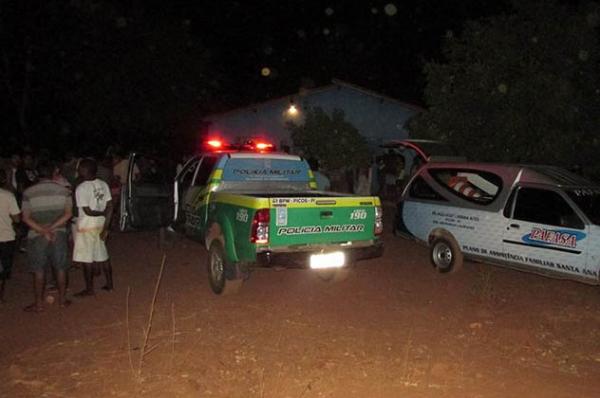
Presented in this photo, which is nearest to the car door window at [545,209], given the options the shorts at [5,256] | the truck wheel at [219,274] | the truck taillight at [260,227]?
the truck taillight at [260,227]

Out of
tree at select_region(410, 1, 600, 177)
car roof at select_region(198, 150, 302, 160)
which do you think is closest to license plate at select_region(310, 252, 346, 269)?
car roof at select_region(198, 150, 302, 160)

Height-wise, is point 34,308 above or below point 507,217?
below

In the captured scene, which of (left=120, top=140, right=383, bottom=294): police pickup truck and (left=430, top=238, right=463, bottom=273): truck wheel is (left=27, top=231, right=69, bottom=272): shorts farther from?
(left=430, top=238, right=463, bottom=273): truck wheel

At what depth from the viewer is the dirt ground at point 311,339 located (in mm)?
5086

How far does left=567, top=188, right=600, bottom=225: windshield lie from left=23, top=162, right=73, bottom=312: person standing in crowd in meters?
6.64

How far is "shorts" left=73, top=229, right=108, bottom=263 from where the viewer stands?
7422mm

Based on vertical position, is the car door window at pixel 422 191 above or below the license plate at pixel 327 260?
above

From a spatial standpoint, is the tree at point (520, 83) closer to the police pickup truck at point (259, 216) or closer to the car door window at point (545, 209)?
the car door window at point (545, 209)

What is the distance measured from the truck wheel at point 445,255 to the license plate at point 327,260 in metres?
2.73

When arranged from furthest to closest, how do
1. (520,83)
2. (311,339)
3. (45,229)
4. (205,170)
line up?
1. (520,83)
2. (205,170)
3. (45,229)
4. (311,339)


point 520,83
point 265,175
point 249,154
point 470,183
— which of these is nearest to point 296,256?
point 265,175

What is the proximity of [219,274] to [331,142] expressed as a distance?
33.4ft

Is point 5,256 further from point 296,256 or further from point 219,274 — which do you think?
point 296,256

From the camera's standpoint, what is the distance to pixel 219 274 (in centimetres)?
796
